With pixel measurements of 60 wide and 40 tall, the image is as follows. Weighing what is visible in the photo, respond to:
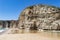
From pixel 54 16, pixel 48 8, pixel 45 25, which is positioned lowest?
pixel 45 25

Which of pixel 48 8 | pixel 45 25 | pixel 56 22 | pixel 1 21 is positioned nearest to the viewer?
pixel 56 22

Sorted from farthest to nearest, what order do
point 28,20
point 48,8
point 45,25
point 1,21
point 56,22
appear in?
point 1,21
point 28,20
point 48,8
point 45,25
point 56,22

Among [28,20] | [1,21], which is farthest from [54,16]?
[1,21]

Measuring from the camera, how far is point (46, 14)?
178 ft

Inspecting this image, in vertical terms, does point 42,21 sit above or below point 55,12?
below

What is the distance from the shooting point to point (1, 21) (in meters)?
156

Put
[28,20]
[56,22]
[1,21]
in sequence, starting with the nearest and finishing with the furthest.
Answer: [56,22]
[28,20]
[1,21]

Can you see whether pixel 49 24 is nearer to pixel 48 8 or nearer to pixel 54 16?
pixel 54 16

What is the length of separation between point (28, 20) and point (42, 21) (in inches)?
414

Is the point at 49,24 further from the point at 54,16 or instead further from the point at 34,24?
the point at 34,24

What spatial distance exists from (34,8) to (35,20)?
7998mm

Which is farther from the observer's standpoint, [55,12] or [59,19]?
[55,12]

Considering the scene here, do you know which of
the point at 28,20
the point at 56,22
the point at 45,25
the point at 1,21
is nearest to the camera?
the point at 56,22

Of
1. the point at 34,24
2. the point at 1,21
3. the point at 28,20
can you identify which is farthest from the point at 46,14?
the point at 1,21
